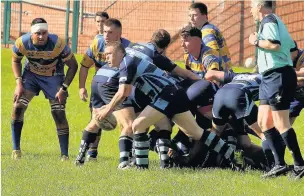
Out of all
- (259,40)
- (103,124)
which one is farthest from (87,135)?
(259,40)

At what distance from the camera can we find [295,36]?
28312 millimetres

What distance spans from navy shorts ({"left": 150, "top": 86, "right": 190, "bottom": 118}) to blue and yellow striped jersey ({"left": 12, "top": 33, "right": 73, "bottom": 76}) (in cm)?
257

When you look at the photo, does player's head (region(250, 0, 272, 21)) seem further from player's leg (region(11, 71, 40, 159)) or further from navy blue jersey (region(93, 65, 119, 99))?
player's leg (region(11, 71, 40, 159))

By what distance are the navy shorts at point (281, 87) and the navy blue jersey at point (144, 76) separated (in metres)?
1.52

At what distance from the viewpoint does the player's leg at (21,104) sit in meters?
13.9

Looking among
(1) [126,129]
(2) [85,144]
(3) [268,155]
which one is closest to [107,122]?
(1) [126,129]

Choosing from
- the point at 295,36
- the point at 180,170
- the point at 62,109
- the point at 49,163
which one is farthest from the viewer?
the point at 295,36

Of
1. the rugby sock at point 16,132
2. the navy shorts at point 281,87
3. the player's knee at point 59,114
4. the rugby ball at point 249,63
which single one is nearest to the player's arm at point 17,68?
the rugby sock at point 16,132

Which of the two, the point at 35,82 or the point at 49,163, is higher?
the point at 35,82

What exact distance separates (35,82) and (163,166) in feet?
9.28

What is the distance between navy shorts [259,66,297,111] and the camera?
1080cm

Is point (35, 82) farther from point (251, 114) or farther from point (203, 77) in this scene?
point (251, 114)

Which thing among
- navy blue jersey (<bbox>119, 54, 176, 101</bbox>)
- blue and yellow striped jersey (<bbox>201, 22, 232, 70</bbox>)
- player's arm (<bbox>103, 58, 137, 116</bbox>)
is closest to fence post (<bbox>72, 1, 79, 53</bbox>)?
blue and yellow striped jersey (<bbox>201, 22, 232, 70</bbox>)

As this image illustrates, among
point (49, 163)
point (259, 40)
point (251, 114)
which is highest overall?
point (259, 40)
